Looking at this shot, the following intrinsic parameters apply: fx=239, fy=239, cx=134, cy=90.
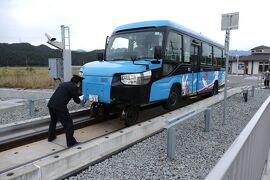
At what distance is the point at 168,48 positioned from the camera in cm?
711

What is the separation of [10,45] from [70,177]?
7883 centimetres

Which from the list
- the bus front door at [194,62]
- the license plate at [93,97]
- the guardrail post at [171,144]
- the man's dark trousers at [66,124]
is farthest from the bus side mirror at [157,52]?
the bus front door at [194,62]

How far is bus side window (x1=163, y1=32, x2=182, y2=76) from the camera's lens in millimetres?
7059

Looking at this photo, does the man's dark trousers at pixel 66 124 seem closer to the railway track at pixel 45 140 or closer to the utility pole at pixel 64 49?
the railway track at pixel 45 140

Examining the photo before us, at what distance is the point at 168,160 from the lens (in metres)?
4.53

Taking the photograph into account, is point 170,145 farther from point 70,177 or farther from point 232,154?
point 232,154

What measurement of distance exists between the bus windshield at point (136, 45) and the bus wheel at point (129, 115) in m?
1.42

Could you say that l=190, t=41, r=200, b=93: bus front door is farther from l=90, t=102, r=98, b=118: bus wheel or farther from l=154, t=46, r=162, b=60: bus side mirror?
l=90, t=102, r=98, b=118: bus wheel

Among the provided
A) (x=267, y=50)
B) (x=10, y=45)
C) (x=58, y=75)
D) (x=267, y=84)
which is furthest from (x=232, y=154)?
(x=10, y=45)

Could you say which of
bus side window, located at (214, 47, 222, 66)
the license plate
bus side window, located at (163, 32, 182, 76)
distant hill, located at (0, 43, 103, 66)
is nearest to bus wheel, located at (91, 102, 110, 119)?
the license plate

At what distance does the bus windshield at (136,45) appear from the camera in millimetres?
6812

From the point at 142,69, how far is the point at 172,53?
1.73 m

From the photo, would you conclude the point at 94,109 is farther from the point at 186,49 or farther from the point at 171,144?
the point at 186,49

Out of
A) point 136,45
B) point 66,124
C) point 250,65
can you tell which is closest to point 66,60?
point 136,45
